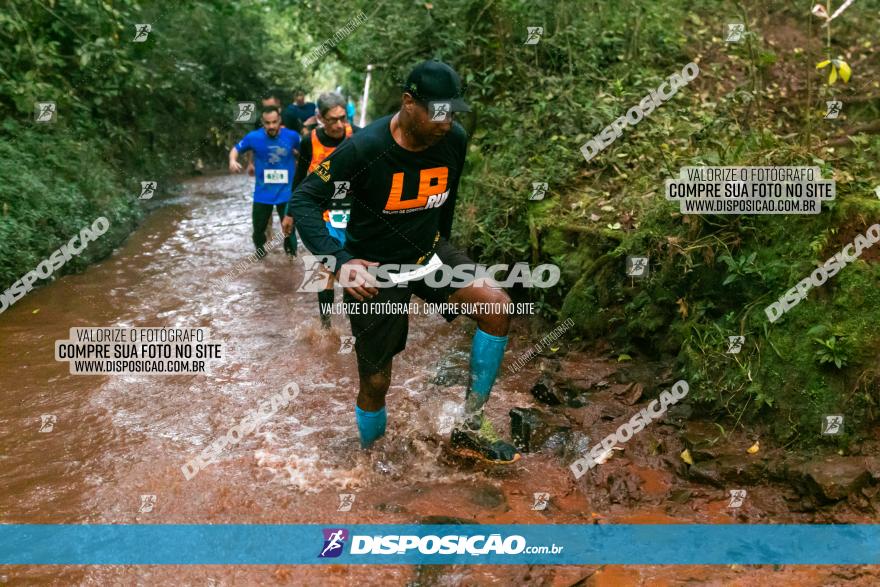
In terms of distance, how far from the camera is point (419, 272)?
3.79m

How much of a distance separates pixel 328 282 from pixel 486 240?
150 centimetres

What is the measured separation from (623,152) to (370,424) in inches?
145

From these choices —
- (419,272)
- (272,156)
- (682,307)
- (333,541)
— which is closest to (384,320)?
(419,272)

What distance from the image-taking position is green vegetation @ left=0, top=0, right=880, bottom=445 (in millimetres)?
3953

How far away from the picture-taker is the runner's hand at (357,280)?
3357mm

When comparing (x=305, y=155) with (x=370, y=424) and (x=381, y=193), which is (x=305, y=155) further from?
(x=370, y=424)

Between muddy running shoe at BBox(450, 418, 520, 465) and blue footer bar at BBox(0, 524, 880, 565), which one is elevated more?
muddy running shoe at BBox(450, 418, 520, 465)

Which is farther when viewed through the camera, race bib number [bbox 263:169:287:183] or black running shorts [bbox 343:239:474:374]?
race bib number [bbox 263:169:287:183]

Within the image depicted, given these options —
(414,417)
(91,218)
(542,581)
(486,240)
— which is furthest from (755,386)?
(91,218)

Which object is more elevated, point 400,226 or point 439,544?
point 400,226

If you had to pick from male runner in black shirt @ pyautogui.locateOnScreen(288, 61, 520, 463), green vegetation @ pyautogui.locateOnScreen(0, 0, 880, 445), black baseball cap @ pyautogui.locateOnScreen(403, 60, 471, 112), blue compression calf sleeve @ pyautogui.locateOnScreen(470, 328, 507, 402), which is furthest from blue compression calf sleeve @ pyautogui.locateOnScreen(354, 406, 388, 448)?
green vegetation @ pyautogui.locateOnScreen(0, 0, 880, 445)

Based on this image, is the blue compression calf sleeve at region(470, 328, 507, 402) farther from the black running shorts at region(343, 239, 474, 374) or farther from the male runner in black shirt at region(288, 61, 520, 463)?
the black running shorts at region(343, 239, 474, 374)

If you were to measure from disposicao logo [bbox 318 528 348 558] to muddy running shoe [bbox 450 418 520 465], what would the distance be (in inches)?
33.3

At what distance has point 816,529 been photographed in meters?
3.34
